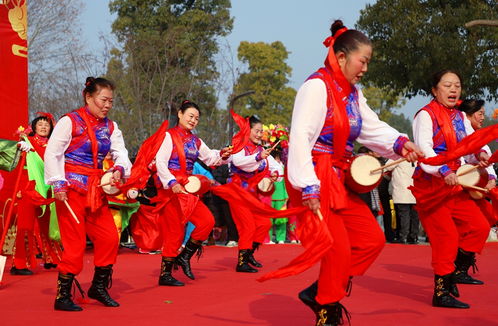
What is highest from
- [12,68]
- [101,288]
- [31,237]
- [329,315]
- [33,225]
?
[12,68]

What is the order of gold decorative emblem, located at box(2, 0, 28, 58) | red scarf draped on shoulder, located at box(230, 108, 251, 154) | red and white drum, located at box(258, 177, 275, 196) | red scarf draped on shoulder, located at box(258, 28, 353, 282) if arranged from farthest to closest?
1. gold decorative emblem, located at box(2, 0, 28, 58)
2. red and white drum, located at box(258, 177, 275, 196)
3. red scarf draped on shoulder, located at box(230, 108, 251, 154)
4. red scarf draped on shoulder, located at box(258, 28, 353, 282)

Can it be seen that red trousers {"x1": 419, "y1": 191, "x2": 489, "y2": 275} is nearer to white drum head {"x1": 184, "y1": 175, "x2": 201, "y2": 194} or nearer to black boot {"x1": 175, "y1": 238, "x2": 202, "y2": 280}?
white drum head {"x1": 184, "y1": 175, "x2": 201, "y2": 194}

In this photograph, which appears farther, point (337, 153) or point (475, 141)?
point (475, 141)

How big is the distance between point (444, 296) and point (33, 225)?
5.14 m

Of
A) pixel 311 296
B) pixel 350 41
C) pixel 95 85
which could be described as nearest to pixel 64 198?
pixel 95 85

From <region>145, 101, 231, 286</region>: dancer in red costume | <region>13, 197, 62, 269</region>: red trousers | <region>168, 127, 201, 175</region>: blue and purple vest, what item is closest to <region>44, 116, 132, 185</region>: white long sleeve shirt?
<region>145, 101, 231, 286</region>: dancer in red costume

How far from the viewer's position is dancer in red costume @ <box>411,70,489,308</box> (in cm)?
582

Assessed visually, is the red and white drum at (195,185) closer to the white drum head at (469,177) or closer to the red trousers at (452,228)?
the red trousers at (452,228)

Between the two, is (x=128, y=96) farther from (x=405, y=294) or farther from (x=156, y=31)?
(x=405, y=294)

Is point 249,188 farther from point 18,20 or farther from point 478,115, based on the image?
point 18,20

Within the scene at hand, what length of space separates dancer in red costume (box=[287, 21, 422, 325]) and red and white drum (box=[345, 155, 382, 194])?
0.06 meters

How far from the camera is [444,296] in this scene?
5.76m

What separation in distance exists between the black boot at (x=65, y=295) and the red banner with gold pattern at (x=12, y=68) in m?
4.27

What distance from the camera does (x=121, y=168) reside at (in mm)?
6070
